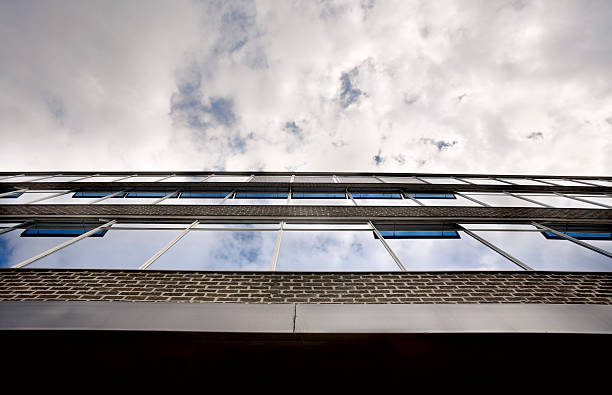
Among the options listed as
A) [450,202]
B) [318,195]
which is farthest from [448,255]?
[318,195]

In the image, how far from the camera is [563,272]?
4969mm

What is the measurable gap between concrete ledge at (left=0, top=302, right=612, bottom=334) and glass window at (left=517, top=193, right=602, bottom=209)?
25.5 feet

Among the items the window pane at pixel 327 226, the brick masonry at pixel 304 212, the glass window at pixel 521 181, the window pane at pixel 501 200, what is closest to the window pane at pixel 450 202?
the window pane at pixel 501 200

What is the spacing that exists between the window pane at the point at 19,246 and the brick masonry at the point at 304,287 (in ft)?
2.17

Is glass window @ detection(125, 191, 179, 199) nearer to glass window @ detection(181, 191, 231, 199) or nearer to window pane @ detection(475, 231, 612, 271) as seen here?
glass window @ detection(181, 191, 231, 199)

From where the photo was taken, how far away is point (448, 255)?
5582 millimetres

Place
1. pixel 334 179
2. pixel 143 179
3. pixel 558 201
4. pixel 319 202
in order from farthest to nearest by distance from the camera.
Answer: pixel 334 179
pixel 143 179
pixel 558 201
pixel 319 202

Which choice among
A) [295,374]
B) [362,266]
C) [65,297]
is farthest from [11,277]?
[362,266]

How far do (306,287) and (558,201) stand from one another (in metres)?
11.0

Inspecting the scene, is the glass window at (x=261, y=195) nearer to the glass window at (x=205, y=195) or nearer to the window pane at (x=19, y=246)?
the glass window at (x=205, y=195)

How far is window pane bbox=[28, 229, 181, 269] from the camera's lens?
496 cm

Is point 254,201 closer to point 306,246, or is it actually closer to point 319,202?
point 319,202

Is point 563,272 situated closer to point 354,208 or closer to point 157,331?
point 354,208

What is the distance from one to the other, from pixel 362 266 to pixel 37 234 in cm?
767
